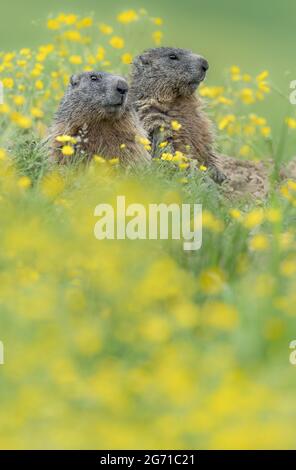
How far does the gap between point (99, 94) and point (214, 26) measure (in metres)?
Result: 15.0

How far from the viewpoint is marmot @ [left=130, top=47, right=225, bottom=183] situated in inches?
350

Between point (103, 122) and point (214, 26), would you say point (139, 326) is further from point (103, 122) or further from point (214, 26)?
point (214, 26)

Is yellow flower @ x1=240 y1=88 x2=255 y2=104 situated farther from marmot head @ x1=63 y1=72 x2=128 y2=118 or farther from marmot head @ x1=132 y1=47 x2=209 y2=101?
marmot head @ x1=63 y1=72 x2=128 y2=118

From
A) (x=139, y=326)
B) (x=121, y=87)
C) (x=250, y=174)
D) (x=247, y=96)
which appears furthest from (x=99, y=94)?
(x=139, y=326)

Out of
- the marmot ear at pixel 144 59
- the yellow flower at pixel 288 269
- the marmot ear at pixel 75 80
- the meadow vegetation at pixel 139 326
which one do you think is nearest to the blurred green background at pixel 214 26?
the marmot ear at pixel 144 59

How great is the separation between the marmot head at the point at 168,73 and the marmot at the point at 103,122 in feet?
3.48

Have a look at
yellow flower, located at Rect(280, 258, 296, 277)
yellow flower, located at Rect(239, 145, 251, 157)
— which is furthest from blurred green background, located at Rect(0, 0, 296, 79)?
yellow flower, located at Rect(280, 258, 296, 277)

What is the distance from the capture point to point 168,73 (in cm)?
900

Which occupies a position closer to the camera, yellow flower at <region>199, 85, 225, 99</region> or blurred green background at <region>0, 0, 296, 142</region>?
yellow flower at <region>199, 85, 225, 99</region>

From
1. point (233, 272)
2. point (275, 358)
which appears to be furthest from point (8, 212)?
point (275, 358)

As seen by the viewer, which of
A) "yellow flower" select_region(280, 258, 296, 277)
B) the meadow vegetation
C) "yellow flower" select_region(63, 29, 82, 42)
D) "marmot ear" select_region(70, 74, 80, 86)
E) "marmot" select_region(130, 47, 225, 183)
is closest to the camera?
the meadow vegetation

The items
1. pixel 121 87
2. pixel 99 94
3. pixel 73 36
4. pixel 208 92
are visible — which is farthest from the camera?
pixel 73 36

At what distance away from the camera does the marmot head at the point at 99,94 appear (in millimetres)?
7746

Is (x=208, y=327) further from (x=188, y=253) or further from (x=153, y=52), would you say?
(x=153, y=52)
